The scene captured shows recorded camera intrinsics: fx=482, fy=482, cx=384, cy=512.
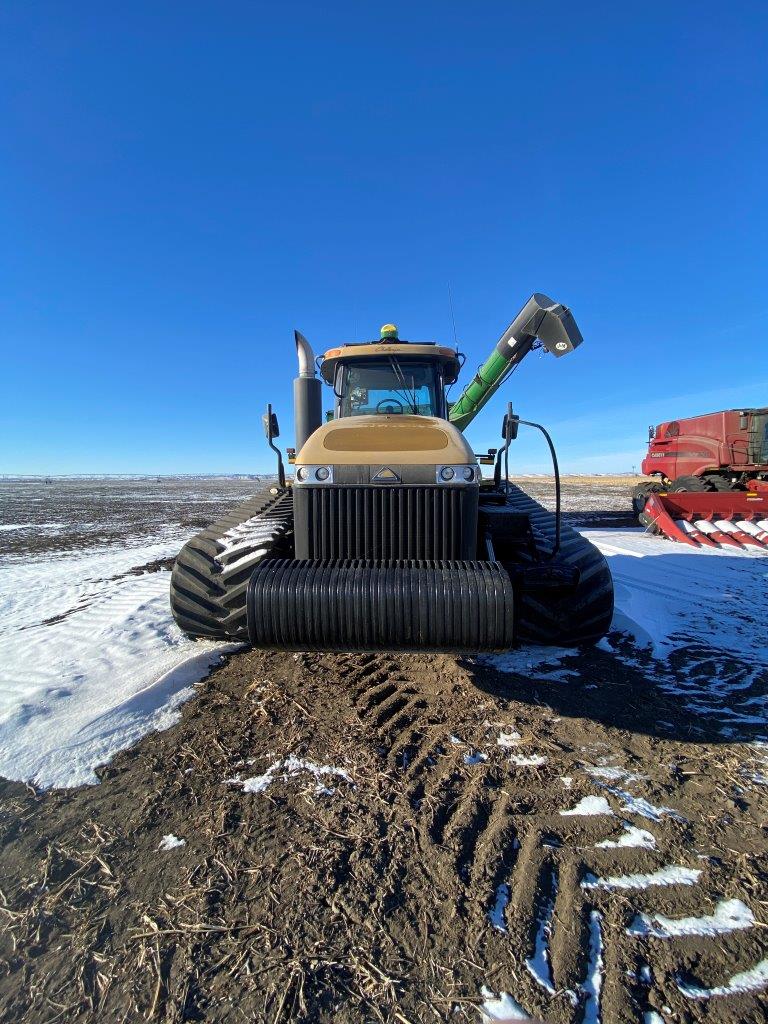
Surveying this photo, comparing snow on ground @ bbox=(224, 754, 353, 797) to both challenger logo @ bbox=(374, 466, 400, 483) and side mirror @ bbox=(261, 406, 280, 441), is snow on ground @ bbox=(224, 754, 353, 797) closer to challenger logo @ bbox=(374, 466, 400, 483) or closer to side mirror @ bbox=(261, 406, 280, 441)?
challenger logo @ bbox=(374, 466, 400, 483)

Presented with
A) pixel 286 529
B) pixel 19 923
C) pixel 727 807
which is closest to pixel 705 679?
pixel 727 807

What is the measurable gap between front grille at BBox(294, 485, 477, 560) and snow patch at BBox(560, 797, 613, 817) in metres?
1.65

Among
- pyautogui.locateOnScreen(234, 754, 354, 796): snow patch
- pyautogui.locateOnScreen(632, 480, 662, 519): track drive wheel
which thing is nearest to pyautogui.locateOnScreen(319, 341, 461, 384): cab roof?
pyautogui.locateOnScreen(234, 754, 354, 796): snow patch

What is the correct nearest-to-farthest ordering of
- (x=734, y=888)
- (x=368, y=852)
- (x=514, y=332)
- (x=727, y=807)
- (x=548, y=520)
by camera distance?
(x=734, y=888) < (x=368, y=852) < (x=727, y=807) < (x=548, y=520) < (x=514, y=332)

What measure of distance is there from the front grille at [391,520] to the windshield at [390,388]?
185 cm

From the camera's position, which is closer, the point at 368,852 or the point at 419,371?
the point at 368,852

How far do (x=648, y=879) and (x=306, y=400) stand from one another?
5.15m

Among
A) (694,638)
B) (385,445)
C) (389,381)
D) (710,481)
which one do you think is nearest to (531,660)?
(694,638)

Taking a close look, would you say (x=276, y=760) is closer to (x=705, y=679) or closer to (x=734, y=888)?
(x=734, y=888)

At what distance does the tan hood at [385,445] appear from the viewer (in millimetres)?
3602

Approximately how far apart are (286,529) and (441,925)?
9.82ft

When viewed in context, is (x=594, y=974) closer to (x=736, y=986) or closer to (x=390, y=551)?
(x=736, y=986)

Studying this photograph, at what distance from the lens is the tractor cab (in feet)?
16.8

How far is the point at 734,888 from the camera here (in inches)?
74.6
